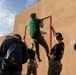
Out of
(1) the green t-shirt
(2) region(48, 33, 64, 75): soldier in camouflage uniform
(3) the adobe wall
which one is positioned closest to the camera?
(2) region(48, 33, 64, 75): soldier in camouflage uniform

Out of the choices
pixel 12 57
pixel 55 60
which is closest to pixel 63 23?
pixel 55 60

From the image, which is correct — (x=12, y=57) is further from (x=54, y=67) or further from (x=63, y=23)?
(x=63, y=23)

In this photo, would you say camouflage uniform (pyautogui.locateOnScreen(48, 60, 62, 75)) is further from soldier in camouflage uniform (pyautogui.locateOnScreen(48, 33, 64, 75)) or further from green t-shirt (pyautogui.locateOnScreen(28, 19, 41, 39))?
green t-shirt (pyautogui.locateOnScreen(28, 19, 41, 39))

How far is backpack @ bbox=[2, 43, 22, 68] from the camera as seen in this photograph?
3.14m

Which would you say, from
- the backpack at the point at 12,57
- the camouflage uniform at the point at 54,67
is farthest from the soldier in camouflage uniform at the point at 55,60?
the backpack at the point at 12,57

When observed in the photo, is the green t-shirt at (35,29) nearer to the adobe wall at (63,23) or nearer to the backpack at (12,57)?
the adobe wall at (63,23)

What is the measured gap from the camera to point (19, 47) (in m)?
3.29

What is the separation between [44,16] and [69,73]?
9.49 feet

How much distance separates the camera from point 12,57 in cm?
315

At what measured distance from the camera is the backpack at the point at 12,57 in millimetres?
3141

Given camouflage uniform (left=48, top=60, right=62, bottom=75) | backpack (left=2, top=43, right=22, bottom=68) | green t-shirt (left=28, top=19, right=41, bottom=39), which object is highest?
green t-shirt (left=28, top=19, right=41, bottom=39)

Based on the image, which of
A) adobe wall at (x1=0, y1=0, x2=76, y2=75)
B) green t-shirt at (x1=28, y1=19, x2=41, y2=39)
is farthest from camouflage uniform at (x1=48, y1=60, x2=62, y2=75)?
adobe wall at (x1=0, y1=0, x2=76, y2=75)

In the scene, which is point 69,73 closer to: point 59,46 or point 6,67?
point 59,46

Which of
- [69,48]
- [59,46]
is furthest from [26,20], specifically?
[59,46]
